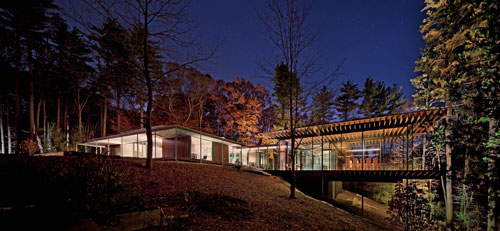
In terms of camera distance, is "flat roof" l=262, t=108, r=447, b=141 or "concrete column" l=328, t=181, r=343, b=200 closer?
"flat roof" l=262, t=108, r=447, b=141

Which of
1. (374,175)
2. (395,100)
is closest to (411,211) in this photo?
(374,175)

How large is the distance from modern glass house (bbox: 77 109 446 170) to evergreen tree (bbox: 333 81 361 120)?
8.19 meters

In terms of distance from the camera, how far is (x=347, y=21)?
325 inches

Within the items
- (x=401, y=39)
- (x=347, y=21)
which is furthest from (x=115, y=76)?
(x=401, y=39)

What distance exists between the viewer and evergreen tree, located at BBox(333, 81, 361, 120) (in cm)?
3047

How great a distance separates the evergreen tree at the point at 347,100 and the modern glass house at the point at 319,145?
8.19 meters

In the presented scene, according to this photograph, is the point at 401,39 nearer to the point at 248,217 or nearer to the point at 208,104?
the point at 248,217

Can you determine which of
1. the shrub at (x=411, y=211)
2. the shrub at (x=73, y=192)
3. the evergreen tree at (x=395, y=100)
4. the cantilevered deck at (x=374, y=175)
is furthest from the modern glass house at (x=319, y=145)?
the shrub at (x=73, y=192)

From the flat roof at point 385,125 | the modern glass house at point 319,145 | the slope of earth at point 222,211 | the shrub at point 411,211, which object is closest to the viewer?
the slope of earth at point 222,211

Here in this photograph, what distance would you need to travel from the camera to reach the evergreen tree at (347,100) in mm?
Result: 30469

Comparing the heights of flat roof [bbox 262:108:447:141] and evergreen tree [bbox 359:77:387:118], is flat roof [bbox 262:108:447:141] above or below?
below

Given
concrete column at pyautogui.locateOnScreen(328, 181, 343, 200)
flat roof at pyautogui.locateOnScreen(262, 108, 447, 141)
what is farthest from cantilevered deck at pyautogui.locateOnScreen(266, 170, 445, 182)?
flat roof at pyautogui.locateOnScreen(262, 108, 447, 141)

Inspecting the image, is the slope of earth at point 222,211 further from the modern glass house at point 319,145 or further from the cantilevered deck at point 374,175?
the cantilevered deck at point 374,175

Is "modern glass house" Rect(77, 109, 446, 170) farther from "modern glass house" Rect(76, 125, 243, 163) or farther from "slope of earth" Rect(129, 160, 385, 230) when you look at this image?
"slope of earth" Rect(129, 160, 385, 230)
